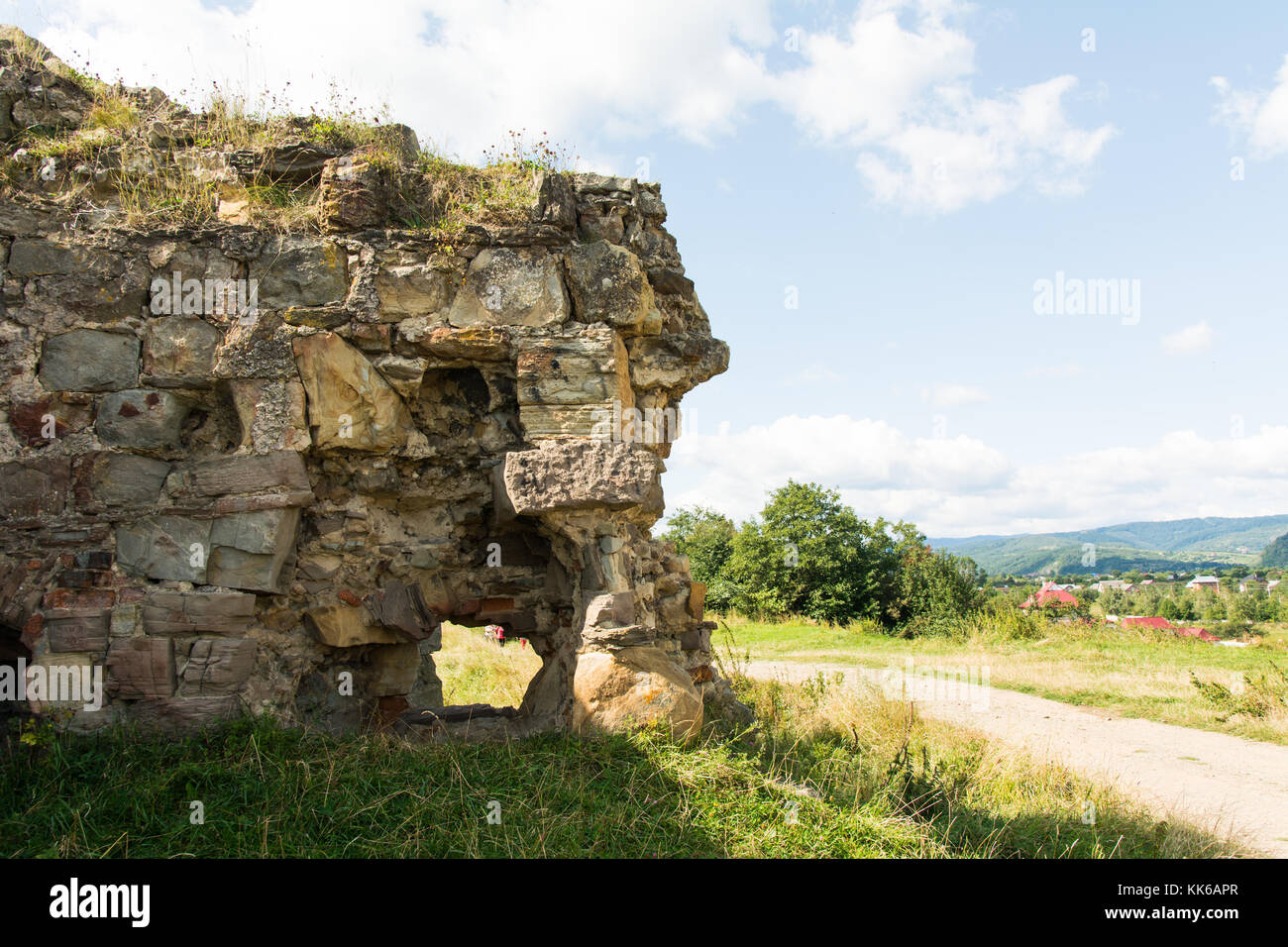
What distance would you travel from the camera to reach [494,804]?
3689mm

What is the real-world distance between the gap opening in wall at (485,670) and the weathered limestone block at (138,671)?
273 centimetres

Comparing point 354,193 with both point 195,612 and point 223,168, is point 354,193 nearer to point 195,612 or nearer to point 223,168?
point 223,168

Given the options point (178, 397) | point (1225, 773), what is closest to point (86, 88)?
point (178, 397)

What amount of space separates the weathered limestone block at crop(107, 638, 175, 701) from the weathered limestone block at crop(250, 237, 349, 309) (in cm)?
210

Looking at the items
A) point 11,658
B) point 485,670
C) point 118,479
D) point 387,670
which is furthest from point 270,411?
point 485,670

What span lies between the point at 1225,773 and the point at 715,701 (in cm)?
443

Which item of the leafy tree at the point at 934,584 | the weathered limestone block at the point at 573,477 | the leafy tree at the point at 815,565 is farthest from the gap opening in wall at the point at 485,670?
the leafy tree at the point at 934,584

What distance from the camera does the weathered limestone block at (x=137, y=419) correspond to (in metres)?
4.63

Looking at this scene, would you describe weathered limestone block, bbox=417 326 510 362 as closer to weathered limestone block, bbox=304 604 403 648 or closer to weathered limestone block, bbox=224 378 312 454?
weathered limestone block, bbox=224 378 312 454

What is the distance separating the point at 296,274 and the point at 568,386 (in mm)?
1789

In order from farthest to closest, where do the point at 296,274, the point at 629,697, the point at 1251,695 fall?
1. the point at 1251,695
2. the point at 296,274
3. the point at 629,697

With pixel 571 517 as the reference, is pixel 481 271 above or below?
above

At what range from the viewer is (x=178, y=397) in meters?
4.77

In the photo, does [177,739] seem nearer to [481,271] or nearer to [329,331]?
[329,331]
